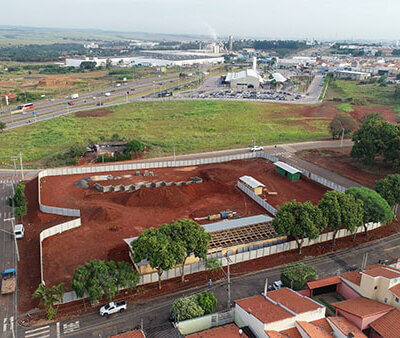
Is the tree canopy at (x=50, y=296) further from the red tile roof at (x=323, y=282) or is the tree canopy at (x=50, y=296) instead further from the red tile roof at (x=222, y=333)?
the red tile roof at (x=323, y=282)

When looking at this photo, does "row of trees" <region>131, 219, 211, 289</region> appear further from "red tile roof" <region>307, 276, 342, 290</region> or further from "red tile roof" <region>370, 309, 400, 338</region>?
"red tile roof" <region>370, 309, 400, 338</region>

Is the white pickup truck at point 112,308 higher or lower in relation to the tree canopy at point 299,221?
lower

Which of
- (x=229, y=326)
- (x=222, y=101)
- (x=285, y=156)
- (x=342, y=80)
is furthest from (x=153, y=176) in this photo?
(x=342, y=80)

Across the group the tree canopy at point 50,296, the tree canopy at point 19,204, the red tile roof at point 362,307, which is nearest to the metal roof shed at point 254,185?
the red tile roof at point 362,307

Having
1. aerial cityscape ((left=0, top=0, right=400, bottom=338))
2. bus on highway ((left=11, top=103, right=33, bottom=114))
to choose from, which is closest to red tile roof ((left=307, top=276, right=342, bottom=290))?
aerial cityscape ((left=0, top=0, right=400, bottom=338))

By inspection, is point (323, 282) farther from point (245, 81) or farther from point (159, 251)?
point (245, 81)

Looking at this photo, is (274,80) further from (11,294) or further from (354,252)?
(11,294)
